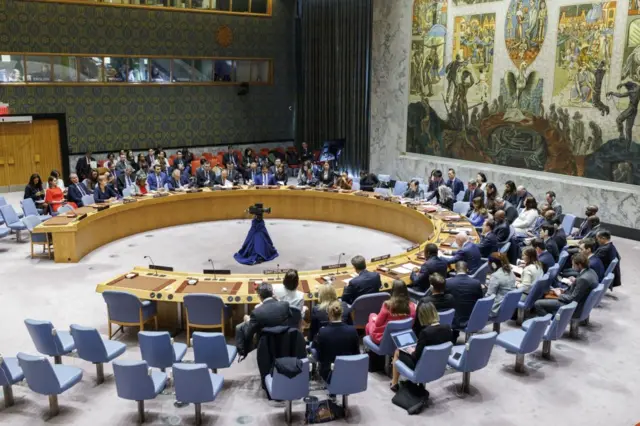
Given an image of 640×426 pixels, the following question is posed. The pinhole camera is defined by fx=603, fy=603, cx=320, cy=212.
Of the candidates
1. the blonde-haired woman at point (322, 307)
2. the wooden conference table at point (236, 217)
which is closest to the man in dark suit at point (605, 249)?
the wooden conference table at point (236, 217)

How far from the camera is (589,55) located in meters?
13.1

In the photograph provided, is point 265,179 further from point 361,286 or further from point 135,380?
point 135,380

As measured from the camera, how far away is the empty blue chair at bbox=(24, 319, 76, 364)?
254 inches

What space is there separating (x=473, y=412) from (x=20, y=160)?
16190 millimetres

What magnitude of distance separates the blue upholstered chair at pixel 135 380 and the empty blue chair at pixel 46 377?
636 mm

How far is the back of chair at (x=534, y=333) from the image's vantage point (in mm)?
6578

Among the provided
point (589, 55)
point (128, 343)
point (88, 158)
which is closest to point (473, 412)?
point (128, 343)

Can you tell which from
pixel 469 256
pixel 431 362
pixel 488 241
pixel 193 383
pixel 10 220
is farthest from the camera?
pixel 10 220

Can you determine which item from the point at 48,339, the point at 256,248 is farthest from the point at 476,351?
the point at 256,248

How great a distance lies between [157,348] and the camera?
621cm

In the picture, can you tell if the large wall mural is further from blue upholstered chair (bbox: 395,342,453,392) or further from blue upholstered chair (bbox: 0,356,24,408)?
blue upholstered chair (bbox: 0,356,24,408)

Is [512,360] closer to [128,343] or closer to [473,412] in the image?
[473,412]

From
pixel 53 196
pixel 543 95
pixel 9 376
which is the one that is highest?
pixel 543 95

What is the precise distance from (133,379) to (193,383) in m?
A: 0.56
